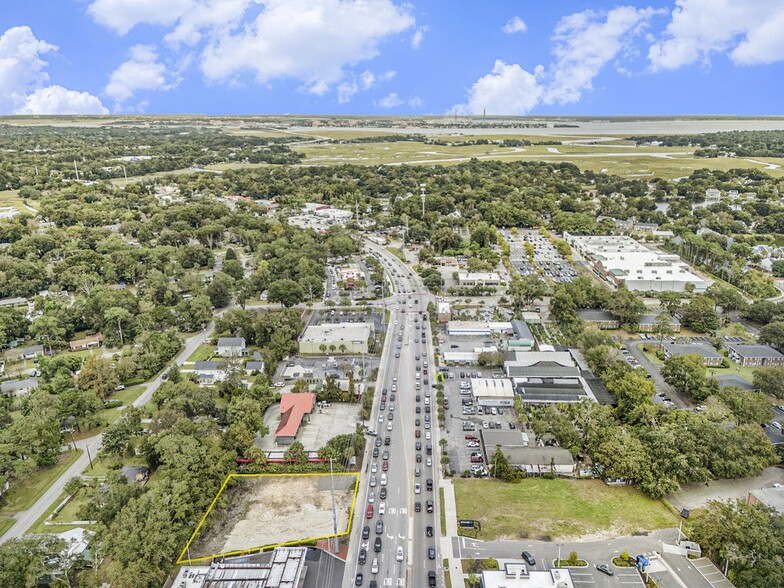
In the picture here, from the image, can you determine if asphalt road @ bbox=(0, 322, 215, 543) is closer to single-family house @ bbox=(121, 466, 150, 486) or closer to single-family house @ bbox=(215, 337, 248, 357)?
single-family house @ bbox=(121, 466, 150, 486)

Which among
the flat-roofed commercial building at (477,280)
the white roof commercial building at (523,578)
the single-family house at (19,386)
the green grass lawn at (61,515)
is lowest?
the white roof commercial building at (523,578)

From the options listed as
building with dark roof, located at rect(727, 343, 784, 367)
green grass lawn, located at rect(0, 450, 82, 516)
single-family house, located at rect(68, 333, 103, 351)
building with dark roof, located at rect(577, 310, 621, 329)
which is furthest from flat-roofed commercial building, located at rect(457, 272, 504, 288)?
green grass lawn, located at rect(0, 450, 82, 516)

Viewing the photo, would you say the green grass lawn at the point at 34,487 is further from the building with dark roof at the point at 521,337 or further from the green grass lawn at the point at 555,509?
the building with dark roof at the point at 521,337

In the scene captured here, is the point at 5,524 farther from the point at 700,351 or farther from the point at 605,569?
the point at 700,351

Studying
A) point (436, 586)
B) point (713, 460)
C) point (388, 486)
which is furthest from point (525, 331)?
point (436, 586)

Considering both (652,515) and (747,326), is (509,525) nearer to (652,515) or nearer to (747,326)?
(652,515)

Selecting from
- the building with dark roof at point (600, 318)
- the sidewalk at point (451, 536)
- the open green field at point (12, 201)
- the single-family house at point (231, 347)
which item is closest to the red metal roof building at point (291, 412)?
the single-family house at point (231, 347)
